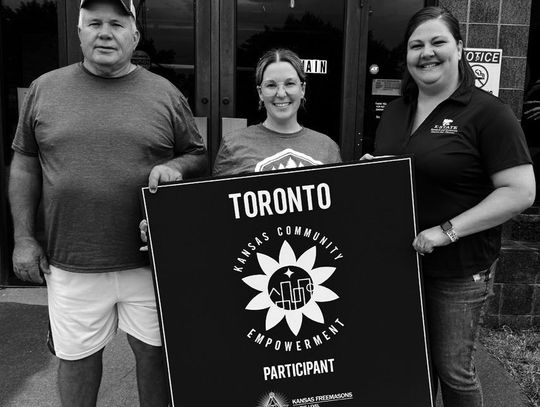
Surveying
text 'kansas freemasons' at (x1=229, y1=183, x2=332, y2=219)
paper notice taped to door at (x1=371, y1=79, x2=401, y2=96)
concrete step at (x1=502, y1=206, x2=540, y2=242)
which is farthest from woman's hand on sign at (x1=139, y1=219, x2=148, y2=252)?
concrete step at (x1=502, y1=206, x2=540, y2=242)

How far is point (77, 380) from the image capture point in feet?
7.03

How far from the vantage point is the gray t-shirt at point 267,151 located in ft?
6.98

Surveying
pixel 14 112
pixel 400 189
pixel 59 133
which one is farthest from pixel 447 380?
pixel 14 112

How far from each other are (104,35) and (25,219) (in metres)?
0.81

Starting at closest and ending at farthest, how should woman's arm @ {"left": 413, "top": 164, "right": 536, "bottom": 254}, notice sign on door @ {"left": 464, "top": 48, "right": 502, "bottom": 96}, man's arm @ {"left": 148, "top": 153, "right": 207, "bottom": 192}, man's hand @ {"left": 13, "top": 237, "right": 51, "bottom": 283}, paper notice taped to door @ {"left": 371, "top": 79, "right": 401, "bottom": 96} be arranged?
woman's arm @ {"left": 413, "top": 164, "right": 536, "bottom": 254} → man's arm @ {"left": 148, "top": 153, "right": 207, "bottom": 192} → man's hand @ {"left": 13, "top": 237, "right": 51, "bottom": 283} → notice sign on door @ {"left": 464, "top": 48, "right": 502, "bottom": 96} → paper notice taped to door @ {"left": 371, "top": 79, "right": 401, "bottom": 96}

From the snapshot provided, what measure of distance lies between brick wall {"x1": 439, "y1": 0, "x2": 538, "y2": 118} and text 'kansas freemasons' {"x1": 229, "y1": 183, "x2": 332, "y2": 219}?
2.41 m

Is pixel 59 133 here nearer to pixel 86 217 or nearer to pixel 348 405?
pixel 86 217

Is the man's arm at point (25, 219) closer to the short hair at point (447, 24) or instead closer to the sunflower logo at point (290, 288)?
the sunflower logo at point (290, 288)

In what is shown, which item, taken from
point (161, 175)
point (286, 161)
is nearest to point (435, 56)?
point (286, 161)

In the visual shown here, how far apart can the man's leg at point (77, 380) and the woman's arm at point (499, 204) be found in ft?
4.85

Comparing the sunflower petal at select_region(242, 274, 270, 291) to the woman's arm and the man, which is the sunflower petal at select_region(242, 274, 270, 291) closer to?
the man

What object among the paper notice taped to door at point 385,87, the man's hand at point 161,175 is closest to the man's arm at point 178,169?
the man's hand at point 161,175

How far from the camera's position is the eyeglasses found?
211cm

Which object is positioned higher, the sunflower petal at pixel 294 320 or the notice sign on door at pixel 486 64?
the notice sign on door at pixel 486 64
